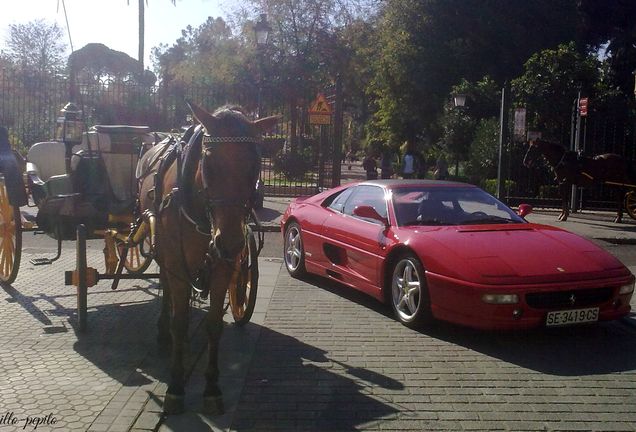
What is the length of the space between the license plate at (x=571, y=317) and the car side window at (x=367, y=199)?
2.27m

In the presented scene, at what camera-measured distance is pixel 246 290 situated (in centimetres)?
758

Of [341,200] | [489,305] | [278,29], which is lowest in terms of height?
[489,305]

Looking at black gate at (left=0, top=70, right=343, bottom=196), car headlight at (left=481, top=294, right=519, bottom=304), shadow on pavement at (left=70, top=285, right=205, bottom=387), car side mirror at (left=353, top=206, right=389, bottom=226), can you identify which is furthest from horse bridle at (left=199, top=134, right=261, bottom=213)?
black gate at (left=0, top=70, right=343, bottom=196)

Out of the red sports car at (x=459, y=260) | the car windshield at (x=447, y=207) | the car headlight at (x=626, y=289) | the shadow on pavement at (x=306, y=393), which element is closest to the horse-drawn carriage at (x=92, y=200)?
the shadow on pavement at (x=306, y=393)

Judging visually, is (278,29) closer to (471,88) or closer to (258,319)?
(471,88)

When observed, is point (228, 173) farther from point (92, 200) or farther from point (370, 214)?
point (370, 214)

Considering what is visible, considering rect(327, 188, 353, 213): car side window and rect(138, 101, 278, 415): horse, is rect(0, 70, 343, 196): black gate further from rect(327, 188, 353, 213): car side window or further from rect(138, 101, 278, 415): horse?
rect(138, 101, 278, 415): horse

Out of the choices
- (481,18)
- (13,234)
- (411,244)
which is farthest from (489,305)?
(481,18)

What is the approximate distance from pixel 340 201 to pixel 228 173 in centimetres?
498

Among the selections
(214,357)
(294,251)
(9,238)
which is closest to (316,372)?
(214,357)

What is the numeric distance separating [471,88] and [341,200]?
21.2 metres

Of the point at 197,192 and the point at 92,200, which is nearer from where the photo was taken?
the point at 197,192

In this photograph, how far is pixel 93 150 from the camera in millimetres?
8242

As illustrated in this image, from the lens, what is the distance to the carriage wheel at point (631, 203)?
736 inches
